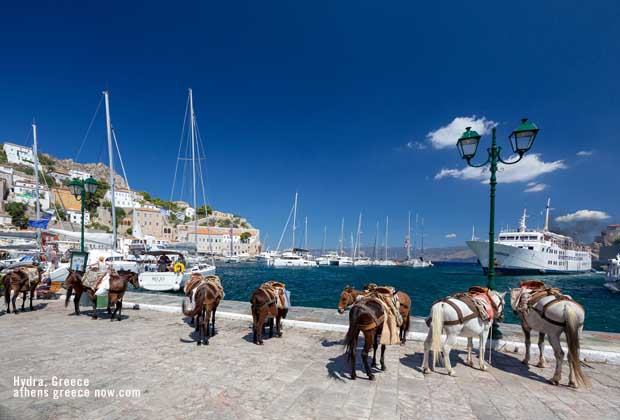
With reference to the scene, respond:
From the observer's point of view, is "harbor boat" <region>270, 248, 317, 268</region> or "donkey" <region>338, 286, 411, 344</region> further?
"harbor boat" <region>270, 248, 317, 268</region>

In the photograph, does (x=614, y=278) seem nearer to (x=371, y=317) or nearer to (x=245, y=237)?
(x=371, y=317)

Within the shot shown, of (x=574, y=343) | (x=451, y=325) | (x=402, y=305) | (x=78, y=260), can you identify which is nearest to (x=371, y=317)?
(x=451, y=325)

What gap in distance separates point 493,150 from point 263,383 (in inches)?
276

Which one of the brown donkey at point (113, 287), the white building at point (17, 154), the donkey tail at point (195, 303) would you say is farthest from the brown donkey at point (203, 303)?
the white building at point (17, 154)

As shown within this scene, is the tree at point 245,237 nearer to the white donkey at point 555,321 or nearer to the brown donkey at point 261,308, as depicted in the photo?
the brown donkey at point 261,308

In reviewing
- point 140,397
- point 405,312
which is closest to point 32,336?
point 140,397

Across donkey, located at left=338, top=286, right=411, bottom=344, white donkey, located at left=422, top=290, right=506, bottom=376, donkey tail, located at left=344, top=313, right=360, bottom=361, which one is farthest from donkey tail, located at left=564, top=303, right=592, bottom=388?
donkey tail, located at left=344, top=313, right=360, bottom=361

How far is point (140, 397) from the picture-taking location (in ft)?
12.2

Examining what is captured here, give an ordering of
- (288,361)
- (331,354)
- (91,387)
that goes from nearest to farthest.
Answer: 1. (91,387)
2. (288,361)
3. (331,354)

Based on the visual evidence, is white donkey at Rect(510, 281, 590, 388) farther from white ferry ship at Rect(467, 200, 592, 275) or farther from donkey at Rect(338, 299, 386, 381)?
white ferry ship at Rect(467, 200, 592, 275)

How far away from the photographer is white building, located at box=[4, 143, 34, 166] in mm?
100625

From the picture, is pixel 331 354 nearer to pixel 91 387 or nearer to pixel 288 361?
pixel 288 361

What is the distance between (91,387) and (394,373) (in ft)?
15.6

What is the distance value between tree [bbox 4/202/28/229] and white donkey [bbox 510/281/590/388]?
97.3 m
